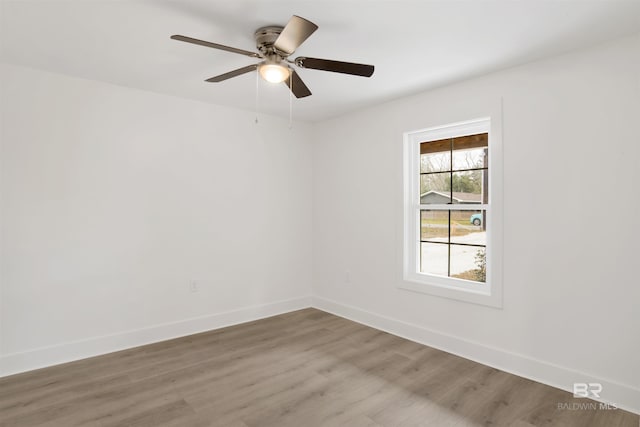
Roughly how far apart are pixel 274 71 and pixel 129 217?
6.91 feet

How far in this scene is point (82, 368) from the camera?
288 cm

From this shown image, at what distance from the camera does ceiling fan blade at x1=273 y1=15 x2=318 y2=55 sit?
1.75 metres

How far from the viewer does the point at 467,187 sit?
328 centimetres

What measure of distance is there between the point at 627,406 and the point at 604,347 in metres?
0.36

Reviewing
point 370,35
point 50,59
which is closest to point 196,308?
point 50,59

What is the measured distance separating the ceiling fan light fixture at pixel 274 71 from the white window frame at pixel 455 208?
1712 millimetres

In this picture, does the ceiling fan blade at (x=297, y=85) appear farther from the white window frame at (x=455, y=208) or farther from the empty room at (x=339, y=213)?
the white window frame at (x=455, y=208)

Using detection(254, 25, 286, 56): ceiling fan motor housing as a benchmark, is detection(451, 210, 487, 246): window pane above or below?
below

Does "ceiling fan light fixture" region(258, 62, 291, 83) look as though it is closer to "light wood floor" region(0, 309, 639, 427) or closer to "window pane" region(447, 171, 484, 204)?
"window pane" region(447, 171, 484, 204)

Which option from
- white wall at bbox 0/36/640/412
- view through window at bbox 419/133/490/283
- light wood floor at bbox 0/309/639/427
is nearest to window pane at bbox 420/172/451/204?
view through window at bbox 419/133/490/283

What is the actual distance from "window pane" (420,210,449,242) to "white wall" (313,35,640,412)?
24.2 inches

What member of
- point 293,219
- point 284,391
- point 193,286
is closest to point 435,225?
point 293,219

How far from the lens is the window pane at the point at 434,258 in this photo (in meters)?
3.46

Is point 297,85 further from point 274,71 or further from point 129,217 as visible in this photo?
point 129,217
